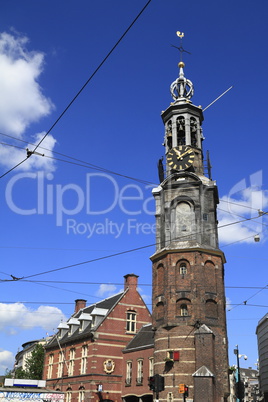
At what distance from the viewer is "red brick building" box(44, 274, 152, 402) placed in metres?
41.7

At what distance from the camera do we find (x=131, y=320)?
46344mm

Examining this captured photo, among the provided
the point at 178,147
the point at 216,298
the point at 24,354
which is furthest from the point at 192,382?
the point at 24,354

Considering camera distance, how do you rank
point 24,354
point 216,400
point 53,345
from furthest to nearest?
1. point 24,354
2. point 53,345
3. point 216,400

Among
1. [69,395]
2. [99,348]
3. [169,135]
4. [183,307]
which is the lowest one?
[69,395]

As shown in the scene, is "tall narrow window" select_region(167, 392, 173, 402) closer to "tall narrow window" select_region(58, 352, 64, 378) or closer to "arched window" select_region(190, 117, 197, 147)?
"tall narrow window" select_region(58, 352, 64, 378)

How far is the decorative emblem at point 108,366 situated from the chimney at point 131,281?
8.53 meters

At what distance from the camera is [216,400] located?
30203mm

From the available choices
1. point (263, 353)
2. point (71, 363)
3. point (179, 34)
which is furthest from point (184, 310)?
point (263, 353)

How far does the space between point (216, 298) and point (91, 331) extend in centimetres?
1583

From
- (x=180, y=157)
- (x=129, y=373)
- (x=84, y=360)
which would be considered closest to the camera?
(x=180, y=157)

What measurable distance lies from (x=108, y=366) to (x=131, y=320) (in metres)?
5.86

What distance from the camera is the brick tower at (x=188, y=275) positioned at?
31.2 metres

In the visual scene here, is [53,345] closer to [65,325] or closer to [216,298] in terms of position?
[65,325]

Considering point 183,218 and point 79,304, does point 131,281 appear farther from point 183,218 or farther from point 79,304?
point 183,218
